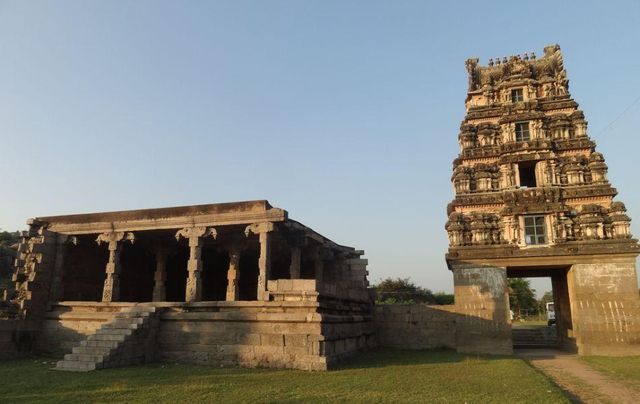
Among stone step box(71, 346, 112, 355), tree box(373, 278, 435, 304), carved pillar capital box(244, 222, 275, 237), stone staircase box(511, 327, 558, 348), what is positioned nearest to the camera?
stone step box(71, 346, 112, 355)

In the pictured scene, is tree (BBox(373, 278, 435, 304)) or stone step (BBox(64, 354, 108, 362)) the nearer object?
stone step (BBox(64, 354, 108, 362))

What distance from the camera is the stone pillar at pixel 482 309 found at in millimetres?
17453

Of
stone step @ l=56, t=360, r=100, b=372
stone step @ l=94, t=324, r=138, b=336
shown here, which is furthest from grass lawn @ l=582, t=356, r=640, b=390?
stone step @ l=56, t=360, r=100, b=372

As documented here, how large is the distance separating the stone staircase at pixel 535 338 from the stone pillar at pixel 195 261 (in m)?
15.7

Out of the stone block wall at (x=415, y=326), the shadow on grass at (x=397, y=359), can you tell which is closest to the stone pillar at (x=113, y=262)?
the shadow on grass at (x=397, y=359)

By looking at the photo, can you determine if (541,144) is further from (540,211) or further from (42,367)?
(42,367)

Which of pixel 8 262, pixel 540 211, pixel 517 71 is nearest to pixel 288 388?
pixel 540 211

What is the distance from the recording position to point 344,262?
21109 millimetres

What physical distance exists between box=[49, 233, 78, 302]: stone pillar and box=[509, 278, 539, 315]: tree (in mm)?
47297

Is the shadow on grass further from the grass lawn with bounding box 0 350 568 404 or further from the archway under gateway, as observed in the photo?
the archway under gateway

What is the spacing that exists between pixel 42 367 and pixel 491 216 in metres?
16.7

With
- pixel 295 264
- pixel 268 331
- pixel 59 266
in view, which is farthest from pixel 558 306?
pixel 59 266

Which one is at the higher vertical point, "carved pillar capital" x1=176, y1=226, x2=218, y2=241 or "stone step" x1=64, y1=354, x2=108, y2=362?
"carved pillar capital" x1=176, y1=226, x2=218, y2=241

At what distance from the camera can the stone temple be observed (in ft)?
41.3
